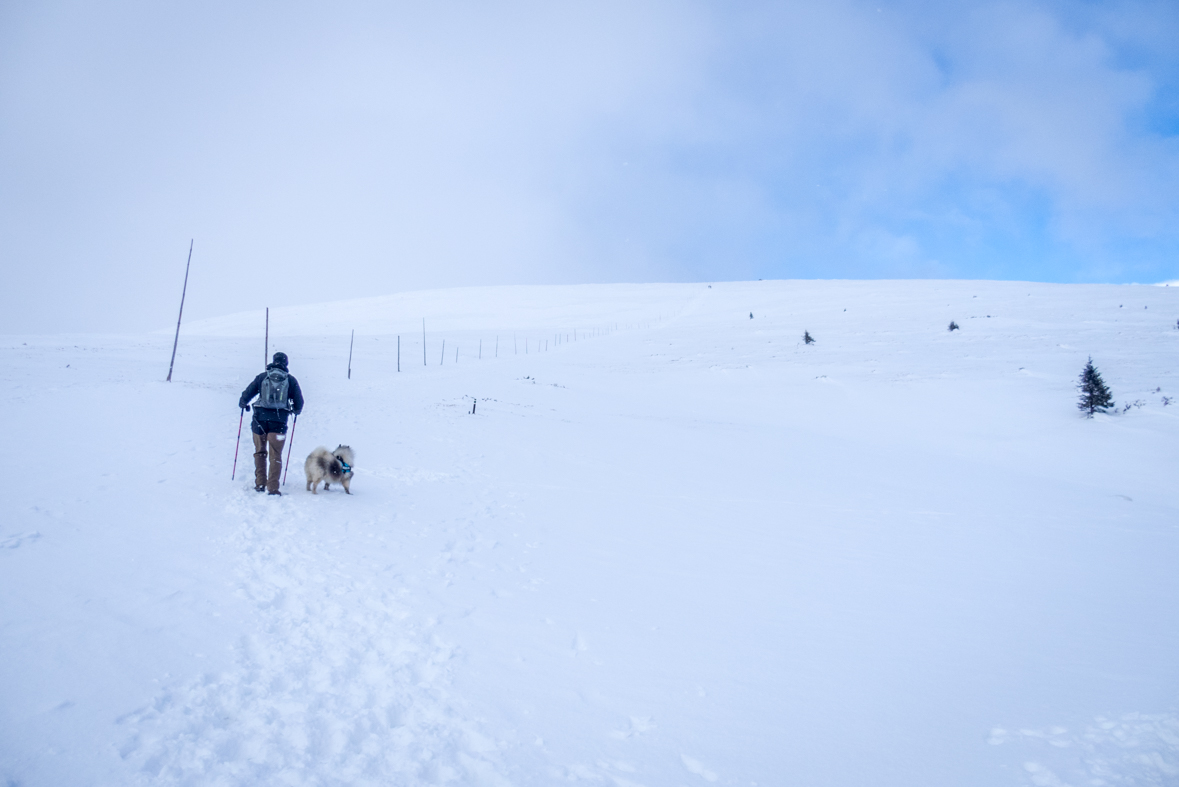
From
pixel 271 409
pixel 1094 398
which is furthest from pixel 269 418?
pixel 1094 398

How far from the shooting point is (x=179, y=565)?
16.7ft

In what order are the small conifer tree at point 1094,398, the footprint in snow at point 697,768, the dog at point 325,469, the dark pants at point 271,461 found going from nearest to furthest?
the footprint in snow at point 697,768 < the dark pants at point 271,461 < the dog at point 325,469 < the small conifer tree at point 1094,398

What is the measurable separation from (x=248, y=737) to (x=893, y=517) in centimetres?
983

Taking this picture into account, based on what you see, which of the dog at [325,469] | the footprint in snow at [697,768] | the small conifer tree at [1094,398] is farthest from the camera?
the small conifer tree at [1094,398]

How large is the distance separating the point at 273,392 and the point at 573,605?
5487 millimetres

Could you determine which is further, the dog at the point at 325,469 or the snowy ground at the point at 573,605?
the dog at the point at 325,469

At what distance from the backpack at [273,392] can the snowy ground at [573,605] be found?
4.46 feet

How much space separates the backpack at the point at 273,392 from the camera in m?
7.84

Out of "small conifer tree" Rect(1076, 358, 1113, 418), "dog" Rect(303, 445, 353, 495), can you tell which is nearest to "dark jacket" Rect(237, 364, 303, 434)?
"dog" Rect(303, 445, 353, 495)

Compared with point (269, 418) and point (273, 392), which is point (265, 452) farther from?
point (273, 392)

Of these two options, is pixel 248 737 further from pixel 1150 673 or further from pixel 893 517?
pixel 893 517

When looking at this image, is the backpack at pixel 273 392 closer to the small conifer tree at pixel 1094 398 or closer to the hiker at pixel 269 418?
the hiker at pixel 269 418

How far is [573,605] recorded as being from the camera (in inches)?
215

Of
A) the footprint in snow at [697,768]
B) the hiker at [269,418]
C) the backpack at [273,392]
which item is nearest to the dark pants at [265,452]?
the hiker at [269,418]
